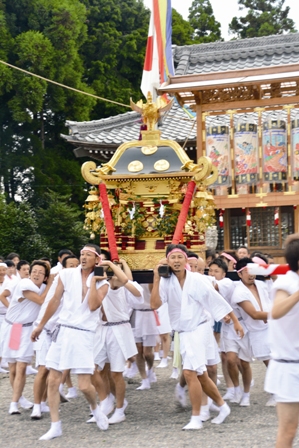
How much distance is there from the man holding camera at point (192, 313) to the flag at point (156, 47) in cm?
720

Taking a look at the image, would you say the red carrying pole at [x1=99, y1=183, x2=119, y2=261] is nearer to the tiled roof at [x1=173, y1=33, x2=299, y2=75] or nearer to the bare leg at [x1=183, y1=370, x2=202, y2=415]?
the bare leg at [x1=183, y1=370, x2=202, y2=415]

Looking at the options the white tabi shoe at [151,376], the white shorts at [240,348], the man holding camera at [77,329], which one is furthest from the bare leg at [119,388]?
the white tabi shoe at [151,376]

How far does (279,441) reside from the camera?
4.07 m

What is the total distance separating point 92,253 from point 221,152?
304 inches

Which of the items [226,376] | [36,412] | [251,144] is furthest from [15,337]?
[251,144]

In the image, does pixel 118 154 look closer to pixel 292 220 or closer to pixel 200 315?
pixel 200 315

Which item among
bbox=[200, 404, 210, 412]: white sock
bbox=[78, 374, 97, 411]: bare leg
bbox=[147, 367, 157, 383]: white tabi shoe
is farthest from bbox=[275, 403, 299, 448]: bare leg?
bbox=[147, 367, 157, 383]: white tabi shoe

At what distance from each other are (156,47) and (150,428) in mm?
9324

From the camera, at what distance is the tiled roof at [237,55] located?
64.3ft

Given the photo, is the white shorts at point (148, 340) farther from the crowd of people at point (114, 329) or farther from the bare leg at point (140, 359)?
the crowd of people at point (114, 329)

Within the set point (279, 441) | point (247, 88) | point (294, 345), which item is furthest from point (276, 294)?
point (247, 88)

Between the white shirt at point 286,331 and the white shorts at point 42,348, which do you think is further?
the white shorts at point 42,348

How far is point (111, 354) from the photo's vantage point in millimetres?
7066

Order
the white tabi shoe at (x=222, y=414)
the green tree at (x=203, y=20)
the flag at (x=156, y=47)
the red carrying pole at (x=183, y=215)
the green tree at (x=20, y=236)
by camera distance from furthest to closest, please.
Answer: the green tree at (x=203, y=20), the green tree at (x=20, y=236), the flag at (x=156, y=47), the red carrying pole at (x=183, y=215), the white tabi shoe at (x=222, y=414)
